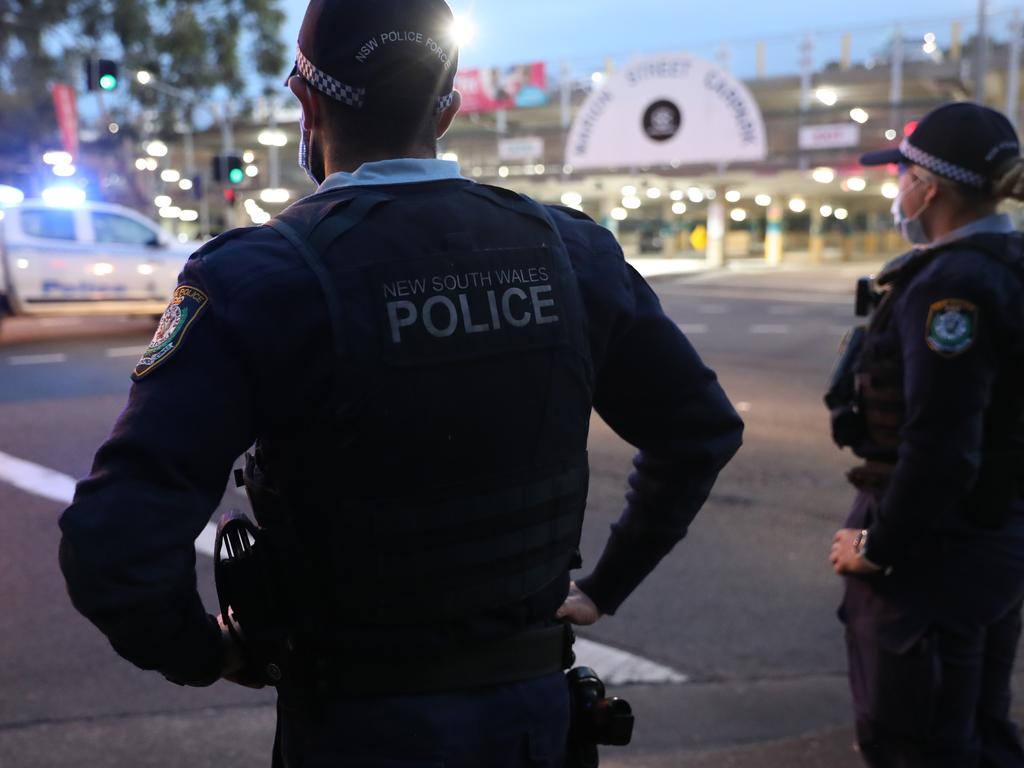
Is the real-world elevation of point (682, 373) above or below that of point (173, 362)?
below

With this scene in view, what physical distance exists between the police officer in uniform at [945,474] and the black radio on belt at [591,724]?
37.7 inches

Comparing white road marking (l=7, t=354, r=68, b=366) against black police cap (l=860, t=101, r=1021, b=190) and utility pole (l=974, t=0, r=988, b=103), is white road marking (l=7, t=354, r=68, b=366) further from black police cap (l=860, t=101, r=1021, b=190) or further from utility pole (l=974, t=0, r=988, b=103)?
utility pole (l=974, t=0, r=988, b=103)

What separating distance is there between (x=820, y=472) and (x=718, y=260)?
33265mm

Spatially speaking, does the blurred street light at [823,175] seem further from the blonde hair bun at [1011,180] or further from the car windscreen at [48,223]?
the blonde hair bun at [1011,180]

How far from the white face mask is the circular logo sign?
89.8ft

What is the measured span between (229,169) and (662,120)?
42.3 feet

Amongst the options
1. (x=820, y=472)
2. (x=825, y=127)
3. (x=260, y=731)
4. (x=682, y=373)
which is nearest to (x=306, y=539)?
(x=682, y=373)

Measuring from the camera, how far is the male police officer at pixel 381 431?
4.32ft

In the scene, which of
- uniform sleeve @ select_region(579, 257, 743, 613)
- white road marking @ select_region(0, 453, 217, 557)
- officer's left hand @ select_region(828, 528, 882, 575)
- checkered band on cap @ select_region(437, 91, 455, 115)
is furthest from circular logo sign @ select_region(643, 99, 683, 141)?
checkered band on cap @ select_region(437, 91, 455, 115)

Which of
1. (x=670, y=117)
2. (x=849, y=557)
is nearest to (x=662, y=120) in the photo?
(x=670, y=117)

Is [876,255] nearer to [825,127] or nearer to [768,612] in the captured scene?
[825,127]

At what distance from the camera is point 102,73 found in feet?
69.9

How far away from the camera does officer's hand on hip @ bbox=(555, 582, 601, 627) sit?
175 centimetres

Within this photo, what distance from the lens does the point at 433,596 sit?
1.46 m
